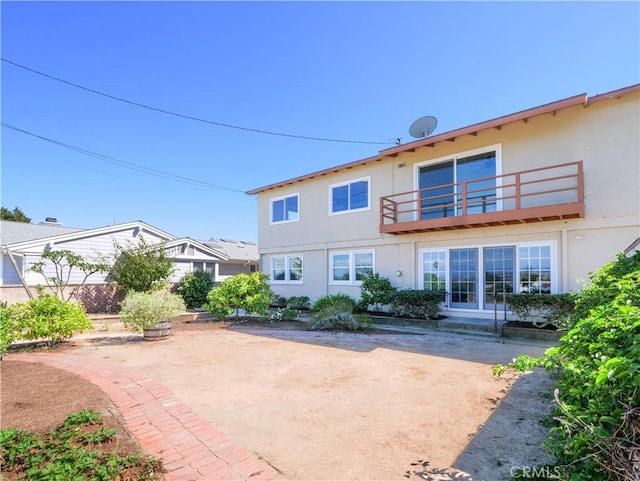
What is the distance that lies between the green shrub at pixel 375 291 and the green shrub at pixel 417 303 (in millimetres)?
449

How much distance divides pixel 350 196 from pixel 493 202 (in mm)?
5587

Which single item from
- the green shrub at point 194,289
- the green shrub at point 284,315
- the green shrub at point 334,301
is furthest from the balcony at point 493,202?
the green shrub at point 194,289

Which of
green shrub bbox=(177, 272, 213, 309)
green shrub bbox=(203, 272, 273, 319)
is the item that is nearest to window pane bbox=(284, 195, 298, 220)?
green shrub bbox=(203, 272, 273, 319)

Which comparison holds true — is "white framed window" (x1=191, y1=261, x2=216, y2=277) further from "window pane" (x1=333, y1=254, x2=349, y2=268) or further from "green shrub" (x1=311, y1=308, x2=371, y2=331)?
"green shrub" (x1=311, y1=308, x2=371, y2=331)

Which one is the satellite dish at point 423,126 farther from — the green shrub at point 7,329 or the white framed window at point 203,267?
the white framed window at point 203,267

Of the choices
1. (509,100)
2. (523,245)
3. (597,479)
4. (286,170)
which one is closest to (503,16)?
(509,100)

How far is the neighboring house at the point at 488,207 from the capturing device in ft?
29.1

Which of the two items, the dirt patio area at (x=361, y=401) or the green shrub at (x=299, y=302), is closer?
the dirt patio area at (x=361, y=401)

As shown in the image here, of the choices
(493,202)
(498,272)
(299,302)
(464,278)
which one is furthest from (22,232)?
(498,272)

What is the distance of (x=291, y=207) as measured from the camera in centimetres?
1641

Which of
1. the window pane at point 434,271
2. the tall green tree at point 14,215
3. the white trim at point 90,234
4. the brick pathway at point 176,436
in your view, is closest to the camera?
the brick pathway at point 176,436

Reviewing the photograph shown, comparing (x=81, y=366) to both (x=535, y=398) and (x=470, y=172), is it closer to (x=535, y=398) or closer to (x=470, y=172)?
(x=535, y=398)

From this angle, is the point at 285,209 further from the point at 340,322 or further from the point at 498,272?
the point at 498,272

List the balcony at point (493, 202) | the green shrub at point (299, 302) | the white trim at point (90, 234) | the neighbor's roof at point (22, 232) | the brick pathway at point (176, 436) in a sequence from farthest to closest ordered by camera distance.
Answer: the neighbor's roof at point (22, 232)
the white trim at point (90, 234)
the green shrub at point (299, 302)
the balcony at point (493, 202)
the brick pathway at point (176, 436)
